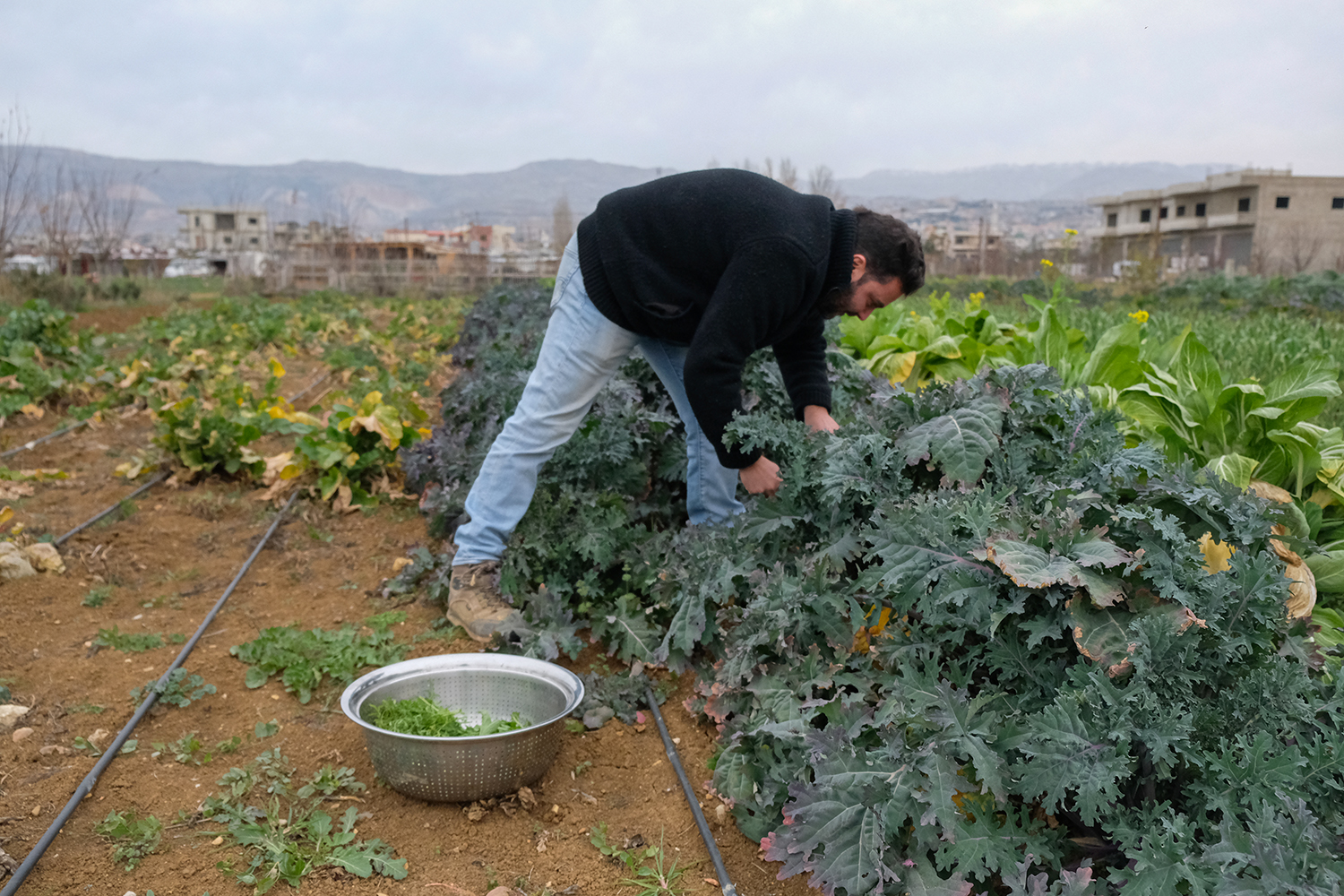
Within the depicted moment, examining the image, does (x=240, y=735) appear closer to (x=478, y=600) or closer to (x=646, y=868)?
(x=478, y=600)

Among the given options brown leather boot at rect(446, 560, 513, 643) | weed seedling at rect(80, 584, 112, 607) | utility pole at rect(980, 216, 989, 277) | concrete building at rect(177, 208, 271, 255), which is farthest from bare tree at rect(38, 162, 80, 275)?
concrete building at rect(177, 208, 271, 255)

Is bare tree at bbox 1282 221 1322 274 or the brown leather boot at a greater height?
bare tree at bbox 1282 221 1322 274

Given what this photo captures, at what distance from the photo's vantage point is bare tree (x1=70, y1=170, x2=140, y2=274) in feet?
64.8

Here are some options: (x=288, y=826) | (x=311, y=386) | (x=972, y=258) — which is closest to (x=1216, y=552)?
(x=288, y=826)

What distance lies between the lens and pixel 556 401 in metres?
3.19

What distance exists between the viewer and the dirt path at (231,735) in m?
2.15

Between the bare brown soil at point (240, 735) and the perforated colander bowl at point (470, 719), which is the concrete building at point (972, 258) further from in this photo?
the perforated colander bowl at point (470, 719)

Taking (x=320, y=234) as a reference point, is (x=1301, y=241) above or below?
above

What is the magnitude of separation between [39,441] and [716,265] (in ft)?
18.8

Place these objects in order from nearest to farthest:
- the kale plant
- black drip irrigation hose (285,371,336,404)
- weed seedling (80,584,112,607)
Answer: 1. the kale plant
2. weed seedling (80,584,112,607)
3. black drip irrigation hose (285,371,336,404)

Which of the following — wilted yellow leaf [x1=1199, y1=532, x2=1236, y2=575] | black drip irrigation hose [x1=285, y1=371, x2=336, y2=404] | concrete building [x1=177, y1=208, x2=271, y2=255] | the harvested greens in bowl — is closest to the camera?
wilted yellow leaf [x1=1199, y1=532, x2=1236, y2=575]

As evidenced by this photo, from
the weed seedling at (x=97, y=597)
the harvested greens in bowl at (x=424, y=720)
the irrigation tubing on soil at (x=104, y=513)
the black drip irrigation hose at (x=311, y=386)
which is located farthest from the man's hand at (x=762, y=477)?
the black drip irrigation hose at (x=311, y=386)

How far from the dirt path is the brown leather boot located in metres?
0.10

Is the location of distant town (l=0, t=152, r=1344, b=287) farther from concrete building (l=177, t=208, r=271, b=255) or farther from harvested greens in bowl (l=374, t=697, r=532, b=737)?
harvested greens in bowl (l=374, t=697, r=532, b=737)
